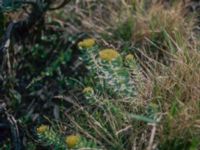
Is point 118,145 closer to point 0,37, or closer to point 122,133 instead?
point 122,133

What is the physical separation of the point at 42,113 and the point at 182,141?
980 mm

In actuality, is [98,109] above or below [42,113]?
above

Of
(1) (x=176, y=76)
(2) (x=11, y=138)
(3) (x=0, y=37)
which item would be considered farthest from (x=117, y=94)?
(3) (x=0, y=37)

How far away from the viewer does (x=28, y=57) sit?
3.19 meters

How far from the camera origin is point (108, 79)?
85.9 inches

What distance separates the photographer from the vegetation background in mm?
2125

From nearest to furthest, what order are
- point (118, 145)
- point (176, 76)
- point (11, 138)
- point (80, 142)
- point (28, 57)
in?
point (80, 142) → point (118, 145) → point (176, 76) → point (11, 138) → point (28, 57)

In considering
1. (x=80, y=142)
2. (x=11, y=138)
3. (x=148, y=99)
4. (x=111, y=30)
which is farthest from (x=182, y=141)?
(x=111, y=30)

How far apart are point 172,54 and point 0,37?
104 cm

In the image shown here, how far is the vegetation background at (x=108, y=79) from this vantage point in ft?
6.97

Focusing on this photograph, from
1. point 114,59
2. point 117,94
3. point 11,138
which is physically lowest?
point 11,138

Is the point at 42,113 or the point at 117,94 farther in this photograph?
the point at 42,113

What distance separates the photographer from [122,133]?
2.20 meters

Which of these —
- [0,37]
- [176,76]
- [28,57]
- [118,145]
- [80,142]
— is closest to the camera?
[80,142]
